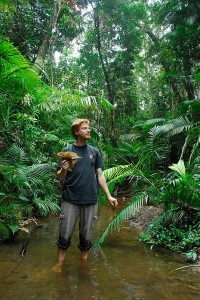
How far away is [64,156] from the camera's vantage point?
2787 mm

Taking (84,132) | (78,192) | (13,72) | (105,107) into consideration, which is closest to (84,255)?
(78,192)

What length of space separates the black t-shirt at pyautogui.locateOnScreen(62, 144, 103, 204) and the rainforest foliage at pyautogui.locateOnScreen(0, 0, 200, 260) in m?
0.94

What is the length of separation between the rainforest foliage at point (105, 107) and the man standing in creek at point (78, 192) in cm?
80

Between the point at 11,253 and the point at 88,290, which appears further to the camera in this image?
the point at 11,253

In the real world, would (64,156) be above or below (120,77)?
below

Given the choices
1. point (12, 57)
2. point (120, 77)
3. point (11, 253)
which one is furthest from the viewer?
point (120, 77)

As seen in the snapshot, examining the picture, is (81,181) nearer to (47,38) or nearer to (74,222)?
(74,222)

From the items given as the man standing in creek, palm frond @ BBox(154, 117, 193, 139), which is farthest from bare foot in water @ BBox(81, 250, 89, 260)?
palm frond @ BBox(154, 117, 193, 139)

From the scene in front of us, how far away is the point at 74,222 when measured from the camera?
9.66 feet

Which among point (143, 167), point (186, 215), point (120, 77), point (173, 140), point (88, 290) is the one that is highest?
point (120, 77)

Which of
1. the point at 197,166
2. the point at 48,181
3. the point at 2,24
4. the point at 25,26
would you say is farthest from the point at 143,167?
the point at 25,26

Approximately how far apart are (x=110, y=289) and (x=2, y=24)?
27.4 feet

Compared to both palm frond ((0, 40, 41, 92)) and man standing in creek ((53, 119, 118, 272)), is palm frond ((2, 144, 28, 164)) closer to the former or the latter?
palm frond ((0, 40, 41, 92))

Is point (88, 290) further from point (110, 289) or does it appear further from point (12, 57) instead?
point (12, 57)
